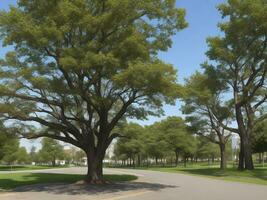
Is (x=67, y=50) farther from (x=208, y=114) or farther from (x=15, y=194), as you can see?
(x=208, y=114)

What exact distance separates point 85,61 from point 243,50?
23019 millimetres

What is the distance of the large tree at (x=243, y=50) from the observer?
39.8m

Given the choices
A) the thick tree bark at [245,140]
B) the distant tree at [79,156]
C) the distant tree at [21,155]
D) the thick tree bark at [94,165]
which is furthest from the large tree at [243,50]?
the distant tree at [79,156]

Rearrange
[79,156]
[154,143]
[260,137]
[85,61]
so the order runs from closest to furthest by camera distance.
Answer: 1. [85,61]
2. [260,137]
3. [154,143]
4. [79,156]

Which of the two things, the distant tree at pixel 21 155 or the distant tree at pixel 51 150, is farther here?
the distant tree at pixel 51 150

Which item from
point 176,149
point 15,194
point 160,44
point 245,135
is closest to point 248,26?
point 245,135

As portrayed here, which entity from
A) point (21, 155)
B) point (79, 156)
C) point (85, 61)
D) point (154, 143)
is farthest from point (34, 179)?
point (79, 156)

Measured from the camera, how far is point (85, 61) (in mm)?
23047

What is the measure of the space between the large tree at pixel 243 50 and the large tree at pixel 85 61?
14728mm

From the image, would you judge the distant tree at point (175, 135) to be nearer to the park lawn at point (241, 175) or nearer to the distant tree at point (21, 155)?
the distant tree at point (21, 155)

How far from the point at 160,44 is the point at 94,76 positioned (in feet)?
15.9

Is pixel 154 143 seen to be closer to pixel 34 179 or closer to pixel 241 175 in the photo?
pixel 241 175

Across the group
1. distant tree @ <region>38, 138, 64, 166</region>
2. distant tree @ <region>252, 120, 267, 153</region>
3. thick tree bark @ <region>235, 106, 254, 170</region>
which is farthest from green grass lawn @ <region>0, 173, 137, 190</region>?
distant tree @ <region>38, 138, 64, 166</region>

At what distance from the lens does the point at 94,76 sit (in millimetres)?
25000
